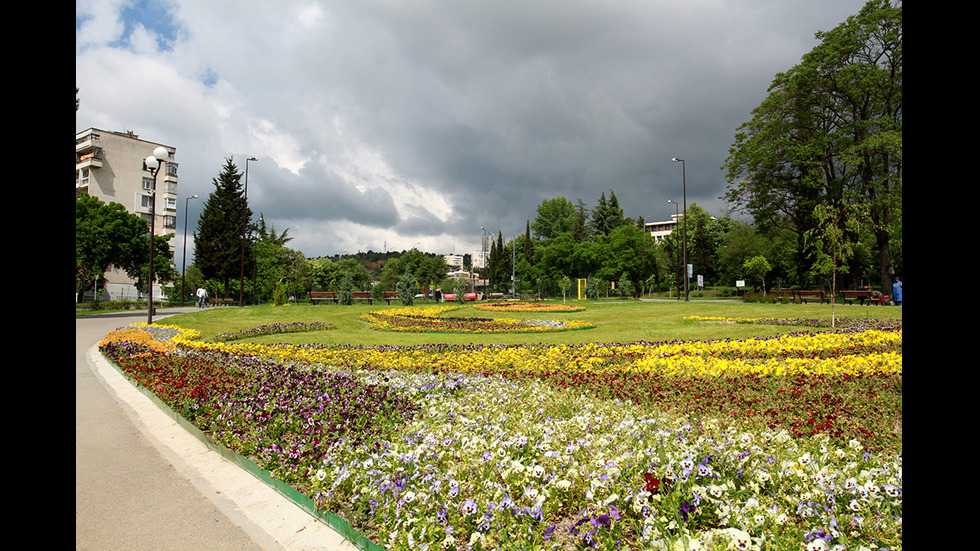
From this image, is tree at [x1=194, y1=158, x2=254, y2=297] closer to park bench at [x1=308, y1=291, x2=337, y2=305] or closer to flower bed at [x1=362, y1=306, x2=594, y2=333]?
park bench at [x1=308, y1=291, x2=337, y2=305]

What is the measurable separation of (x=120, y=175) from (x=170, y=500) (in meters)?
66.0

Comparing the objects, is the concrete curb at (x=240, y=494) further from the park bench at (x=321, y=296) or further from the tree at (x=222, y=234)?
the tree at (x=222, y=234)

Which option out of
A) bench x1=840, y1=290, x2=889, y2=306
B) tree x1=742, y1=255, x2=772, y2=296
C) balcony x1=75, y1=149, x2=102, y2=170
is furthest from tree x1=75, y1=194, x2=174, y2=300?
tree x1=742, y1=255, x2=772, y2=296

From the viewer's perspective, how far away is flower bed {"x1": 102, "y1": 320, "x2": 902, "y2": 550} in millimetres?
2791

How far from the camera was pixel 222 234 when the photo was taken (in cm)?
4331

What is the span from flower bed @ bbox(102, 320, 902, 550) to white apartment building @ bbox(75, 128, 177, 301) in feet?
182

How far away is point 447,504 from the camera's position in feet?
10.1

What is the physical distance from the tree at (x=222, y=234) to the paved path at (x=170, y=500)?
4098 cm

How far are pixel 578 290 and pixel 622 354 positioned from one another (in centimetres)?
3095

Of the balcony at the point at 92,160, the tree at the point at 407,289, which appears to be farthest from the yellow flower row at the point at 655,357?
the balcony at the point at 92,160

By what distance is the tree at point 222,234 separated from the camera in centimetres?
4284

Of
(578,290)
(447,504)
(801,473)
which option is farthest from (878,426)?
(578,290)
